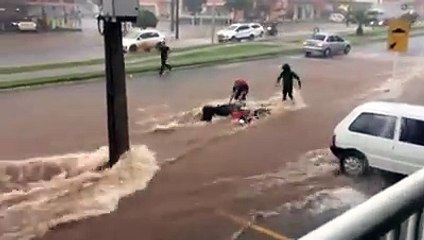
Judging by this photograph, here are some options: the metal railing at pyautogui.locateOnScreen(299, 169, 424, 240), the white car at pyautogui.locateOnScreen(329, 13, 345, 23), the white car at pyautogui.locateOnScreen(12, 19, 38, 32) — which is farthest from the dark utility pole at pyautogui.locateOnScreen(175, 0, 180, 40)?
the metal railing at pyautogui.locateOnScreen(299, 169, 424, 240)

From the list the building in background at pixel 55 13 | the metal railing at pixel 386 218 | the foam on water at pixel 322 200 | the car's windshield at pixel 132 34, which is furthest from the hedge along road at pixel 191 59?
the metal railing at pixel 386 218

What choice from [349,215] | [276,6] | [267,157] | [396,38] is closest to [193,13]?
[276,6]

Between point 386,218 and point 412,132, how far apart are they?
1785mm

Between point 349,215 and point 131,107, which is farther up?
point 349,215

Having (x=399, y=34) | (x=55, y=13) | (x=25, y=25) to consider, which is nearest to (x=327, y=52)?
(x=399, y=34)

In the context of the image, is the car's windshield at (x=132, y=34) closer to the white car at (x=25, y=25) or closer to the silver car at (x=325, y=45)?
the white car at (x=25, y=25)

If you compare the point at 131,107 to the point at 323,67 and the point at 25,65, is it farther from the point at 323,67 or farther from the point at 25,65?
the point at 323,67

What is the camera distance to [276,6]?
2.69 meters

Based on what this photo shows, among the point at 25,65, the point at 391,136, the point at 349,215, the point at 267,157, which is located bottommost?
the point at 267,157

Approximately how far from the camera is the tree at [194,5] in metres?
2.44

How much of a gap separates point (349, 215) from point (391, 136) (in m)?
1.83

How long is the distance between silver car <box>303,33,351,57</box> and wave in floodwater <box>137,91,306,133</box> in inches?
9.1

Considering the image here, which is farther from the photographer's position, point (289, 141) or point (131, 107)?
point (131, 107)

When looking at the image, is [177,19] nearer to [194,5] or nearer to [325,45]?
[194,5]
